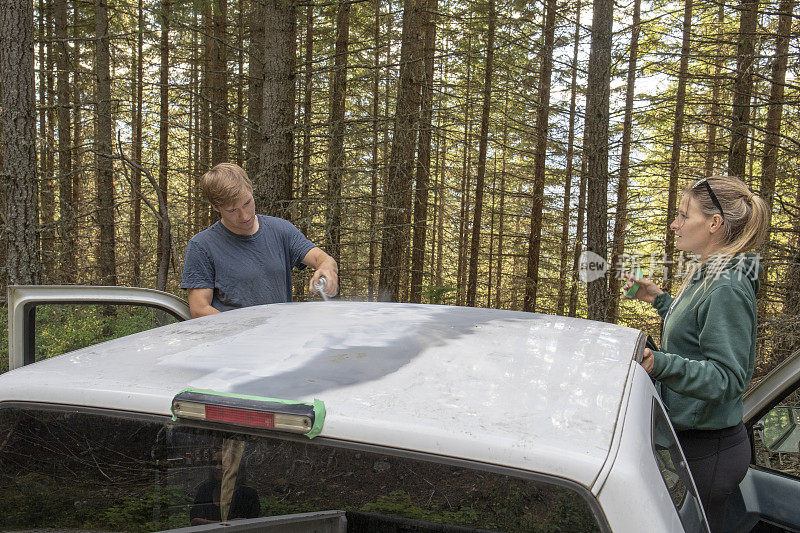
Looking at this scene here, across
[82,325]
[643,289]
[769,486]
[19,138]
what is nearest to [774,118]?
[643,289]

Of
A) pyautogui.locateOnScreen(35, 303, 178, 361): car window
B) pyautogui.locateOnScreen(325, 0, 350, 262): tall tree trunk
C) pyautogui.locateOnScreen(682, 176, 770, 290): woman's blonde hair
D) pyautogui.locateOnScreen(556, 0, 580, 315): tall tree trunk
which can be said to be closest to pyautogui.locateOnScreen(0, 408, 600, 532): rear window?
pyautogui.locateOnScreen(682, 176, 770, 290): woman's blonde hair

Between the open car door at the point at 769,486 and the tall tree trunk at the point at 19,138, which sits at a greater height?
the tall tree trunk at the point at 19,138

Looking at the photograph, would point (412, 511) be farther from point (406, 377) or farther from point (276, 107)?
point (276, 107)

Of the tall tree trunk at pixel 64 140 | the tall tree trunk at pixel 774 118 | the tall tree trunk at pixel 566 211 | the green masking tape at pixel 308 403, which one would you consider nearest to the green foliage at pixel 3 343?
the tall tree trunk at pixel 64 140

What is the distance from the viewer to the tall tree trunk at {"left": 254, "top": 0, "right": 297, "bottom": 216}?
26.1ft

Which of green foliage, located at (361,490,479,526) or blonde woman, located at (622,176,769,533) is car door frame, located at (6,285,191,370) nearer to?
green foliage, located at (361,490,479,526)

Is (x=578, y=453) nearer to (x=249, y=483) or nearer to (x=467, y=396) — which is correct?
(x=467, y=396)

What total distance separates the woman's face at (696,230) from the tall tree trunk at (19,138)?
7.30 metres

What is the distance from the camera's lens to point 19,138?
21.9ft

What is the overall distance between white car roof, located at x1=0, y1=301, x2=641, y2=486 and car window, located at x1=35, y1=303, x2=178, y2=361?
5984 millimetres

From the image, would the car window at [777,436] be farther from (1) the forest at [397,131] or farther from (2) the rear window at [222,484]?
(2) the rear window at [222,484]

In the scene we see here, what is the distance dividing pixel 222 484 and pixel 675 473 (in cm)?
131

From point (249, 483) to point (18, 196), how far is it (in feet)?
22.5

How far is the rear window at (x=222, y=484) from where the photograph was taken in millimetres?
1307
